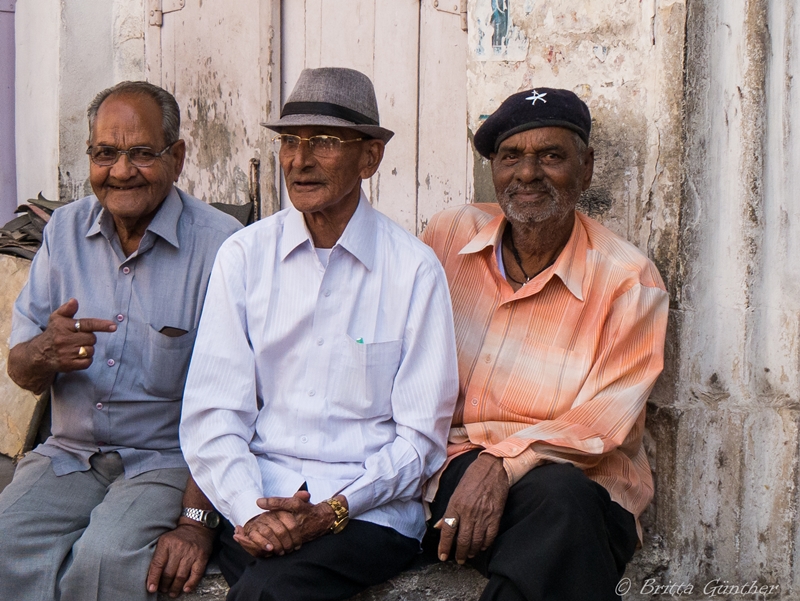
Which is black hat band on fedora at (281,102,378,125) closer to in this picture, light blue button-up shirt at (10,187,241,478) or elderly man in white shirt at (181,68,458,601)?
elderly man in white shirt at (181,68,458,601)

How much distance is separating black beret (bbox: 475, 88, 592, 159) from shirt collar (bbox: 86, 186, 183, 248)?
1.09 metres

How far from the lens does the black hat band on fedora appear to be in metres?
2.55

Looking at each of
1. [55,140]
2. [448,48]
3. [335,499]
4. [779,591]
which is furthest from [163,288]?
[55,140]

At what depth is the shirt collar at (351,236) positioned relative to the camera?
2574mm

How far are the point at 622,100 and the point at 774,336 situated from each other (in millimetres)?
983

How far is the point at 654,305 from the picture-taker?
9.01 feet

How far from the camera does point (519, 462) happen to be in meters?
2.50

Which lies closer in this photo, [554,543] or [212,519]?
[554,543]

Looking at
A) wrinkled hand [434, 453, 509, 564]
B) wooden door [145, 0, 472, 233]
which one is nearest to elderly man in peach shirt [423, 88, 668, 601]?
wrinkled hand [434, 453, 509, 564]

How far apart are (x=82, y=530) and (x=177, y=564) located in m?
0.34

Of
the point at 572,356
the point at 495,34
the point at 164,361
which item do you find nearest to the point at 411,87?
the point at 495,34

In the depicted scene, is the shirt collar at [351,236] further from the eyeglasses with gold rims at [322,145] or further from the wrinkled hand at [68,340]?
the wrinkled hand at [68,340]

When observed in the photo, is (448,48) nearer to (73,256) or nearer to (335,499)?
(73,256)

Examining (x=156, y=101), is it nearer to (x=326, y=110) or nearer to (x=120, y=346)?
(x=326, y=110)
